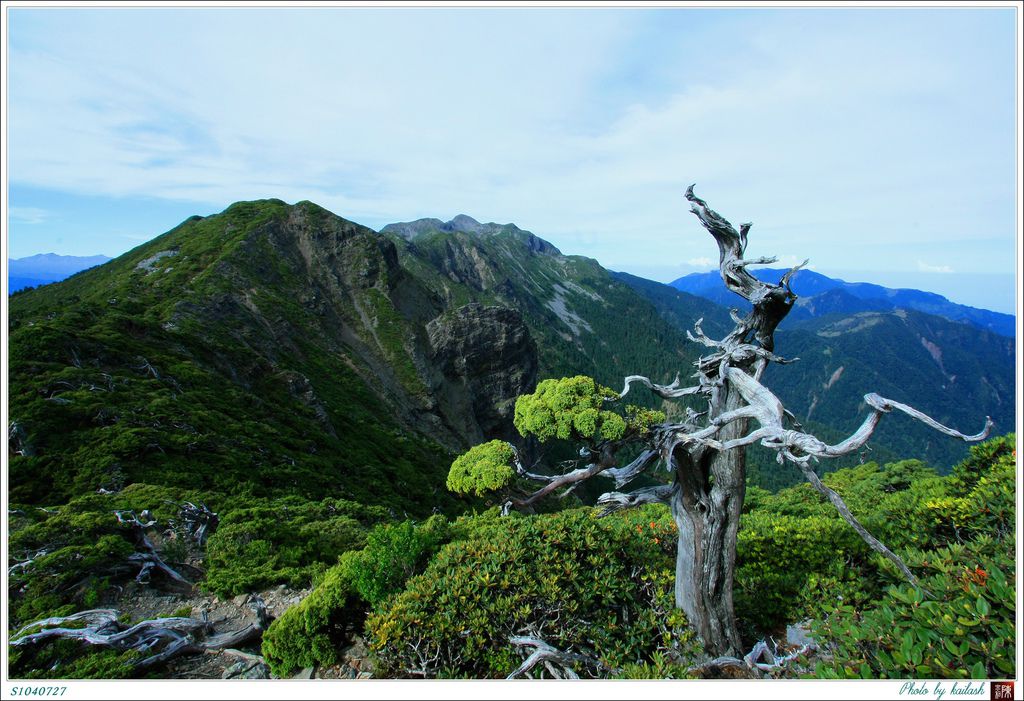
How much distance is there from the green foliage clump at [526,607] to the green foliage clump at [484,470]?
1.02 m

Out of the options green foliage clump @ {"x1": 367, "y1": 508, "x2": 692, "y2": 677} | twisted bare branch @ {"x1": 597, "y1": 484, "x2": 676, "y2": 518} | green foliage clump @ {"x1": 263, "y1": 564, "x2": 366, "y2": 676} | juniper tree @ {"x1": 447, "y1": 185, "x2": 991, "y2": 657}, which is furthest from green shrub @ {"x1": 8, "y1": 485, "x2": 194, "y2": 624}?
twisted bare branch @ {"x1": 597, "y1": 484, "x2": 676, "y2": 518}

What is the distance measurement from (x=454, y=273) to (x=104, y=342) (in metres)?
144

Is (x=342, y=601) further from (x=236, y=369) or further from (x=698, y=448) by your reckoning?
(x=236, y=369)

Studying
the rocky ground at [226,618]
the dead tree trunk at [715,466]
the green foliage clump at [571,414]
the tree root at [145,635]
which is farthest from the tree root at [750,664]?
the tree root at [145,635]

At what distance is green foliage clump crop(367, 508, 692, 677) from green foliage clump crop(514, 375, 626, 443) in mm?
1820

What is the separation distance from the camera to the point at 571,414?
7215 millimetres

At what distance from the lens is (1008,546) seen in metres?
6.76

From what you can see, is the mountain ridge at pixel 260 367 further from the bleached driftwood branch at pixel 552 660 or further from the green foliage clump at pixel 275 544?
the bleached driftwood branch at pixel 552 660

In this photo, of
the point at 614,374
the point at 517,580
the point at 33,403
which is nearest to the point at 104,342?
the point at 33,403

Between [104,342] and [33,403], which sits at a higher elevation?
[104,342]

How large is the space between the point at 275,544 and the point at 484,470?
7.04 metres

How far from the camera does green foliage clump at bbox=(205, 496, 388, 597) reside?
33.0 ft

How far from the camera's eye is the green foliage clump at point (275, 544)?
10047mm

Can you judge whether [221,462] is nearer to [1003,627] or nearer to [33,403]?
[33,403]
